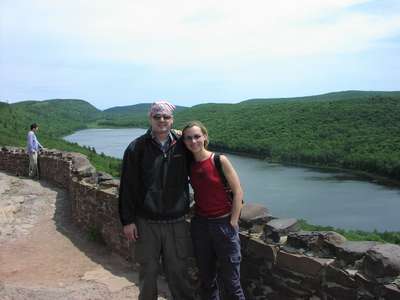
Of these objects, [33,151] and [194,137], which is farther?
[33,151]

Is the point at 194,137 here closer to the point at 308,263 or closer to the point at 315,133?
the point at 308,263

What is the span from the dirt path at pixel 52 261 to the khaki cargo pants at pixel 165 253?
4.03 ft

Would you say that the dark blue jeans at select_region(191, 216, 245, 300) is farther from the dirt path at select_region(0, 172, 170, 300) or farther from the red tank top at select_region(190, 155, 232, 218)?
the dirt path at select_region(0, 172, 170, 300)

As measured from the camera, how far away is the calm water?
2846 centimetres

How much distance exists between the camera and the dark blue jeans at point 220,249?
3701mm

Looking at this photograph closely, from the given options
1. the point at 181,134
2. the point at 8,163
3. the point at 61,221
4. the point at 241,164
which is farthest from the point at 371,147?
the point at 181,134

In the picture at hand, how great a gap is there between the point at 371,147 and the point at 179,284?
47910 mm

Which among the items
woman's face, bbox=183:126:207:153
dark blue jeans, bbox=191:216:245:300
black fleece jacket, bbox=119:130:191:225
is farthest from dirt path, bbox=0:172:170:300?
woman's face, bbox=183:126:207:153

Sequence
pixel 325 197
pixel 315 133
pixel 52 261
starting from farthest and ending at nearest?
pixel 315 133
pixel 325 197
pixel 52 261

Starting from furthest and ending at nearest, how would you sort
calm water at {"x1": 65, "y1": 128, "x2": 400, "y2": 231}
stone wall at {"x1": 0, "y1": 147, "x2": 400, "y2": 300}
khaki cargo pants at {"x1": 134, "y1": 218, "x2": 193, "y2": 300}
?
calm water at {"x1": 65, "y1": 128, "x2": 400, "y2": 231} → khaki cargo pants at {"x1": 134, "y1": 218, "x2": 193, "y2": 300} → stone wall at {"x1": 0, "y1": 147, "x2": 400, "y2": 300}

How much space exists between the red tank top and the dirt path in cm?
179

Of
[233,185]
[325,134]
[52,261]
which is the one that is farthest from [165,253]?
[325,134]

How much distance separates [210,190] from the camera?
3.68 meters

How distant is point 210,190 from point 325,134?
59.4 meters
